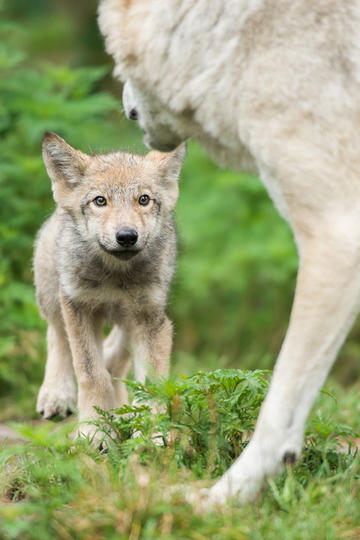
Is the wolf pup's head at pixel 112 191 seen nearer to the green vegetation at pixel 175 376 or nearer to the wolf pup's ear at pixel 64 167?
the wolf pup's ear at pixel 64 167

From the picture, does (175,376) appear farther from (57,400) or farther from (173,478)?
(57,400)

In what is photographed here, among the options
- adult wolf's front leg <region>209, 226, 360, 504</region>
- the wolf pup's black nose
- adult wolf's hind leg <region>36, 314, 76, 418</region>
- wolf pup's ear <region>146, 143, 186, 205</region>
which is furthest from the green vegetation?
the wolf pup's black nose

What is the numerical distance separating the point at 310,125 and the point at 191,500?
62.7 inches

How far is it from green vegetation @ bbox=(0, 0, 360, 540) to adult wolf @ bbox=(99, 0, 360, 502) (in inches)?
11.3

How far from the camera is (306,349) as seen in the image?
3113 mm

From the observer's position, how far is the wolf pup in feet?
14.5

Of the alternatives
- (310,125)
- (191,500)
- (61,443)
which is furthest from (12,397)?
(310,125)

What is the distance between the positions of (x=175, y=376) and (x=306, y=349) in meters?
0.92

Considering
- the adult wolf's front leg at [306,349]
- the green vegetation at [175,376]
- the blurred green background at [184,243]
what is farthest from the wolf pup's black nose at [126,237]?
the blurred green background at [184,243]

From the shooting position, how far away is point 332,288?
311 cm

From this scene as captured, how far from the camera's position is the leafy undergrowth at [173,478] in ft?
9.32

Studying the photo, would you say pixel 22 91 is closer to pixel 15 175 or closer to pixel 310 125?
pixel 15 175

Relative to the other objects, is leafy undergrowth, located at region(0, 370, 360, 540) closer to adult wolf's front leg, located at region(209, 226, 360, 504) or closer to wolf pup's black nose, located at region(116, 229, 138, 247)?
adult wolf's front leg, located at region(209, 226, 360, 504)

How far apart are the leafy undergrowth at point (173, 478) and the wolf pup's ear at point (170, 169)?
143 cm
